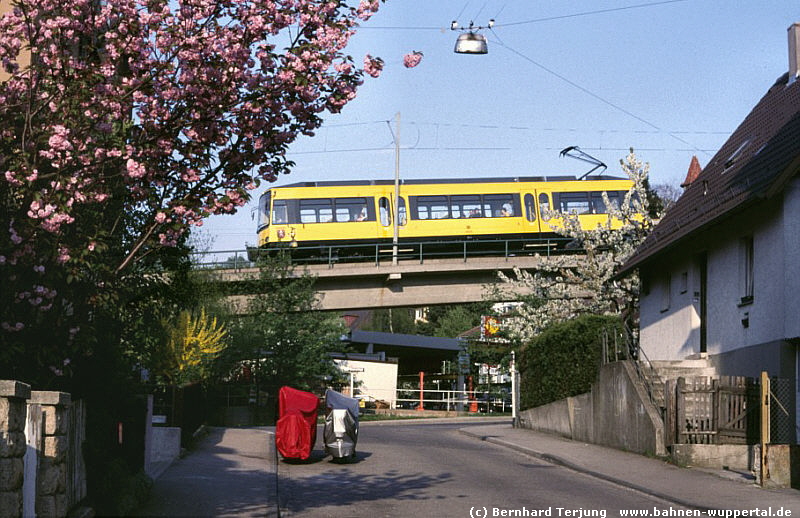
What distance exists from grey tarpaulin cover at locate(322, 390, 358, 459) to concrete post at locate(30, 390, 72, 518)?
→ 934cm

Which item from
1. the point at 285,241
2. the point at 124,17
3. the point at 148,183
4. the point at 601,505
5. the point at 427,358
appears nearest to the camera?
the point at 124,17

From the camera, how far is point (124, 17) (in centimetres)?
1075

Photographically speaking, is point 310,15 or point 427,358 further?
point 427,358

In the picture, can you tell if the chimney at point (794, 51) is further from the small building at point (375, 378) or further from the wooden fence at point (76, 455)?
the small building at point (375, 378)

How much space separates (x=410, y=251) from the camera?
1914 inches

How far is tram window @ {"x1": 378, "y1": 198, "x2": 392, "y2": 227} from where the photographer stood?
4769 centimetres

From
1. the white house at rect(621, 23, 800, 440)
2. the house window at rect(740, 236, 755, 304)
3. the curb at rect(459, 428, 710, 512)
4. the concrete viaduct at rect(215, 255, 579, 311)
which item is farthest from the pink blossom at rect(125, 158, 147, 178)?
the concrete viaduct at rect(215, 255, 579, 311)

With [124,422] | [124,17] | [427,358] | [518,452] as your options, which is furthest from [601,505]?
[427,358]

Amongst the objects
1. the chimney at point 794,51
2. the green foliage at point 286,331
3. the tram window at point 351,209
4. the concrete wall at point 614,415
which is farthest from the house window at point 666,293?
the tram window at point 351,209

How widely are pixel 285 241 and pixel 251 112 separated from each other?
35.8 meters

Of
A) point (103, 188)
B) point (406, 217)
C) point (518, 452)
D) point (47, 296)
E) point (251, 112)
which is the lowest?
point (518, 452)

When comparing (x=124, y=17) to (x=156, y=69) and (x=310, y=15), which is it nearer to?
(x=156, y=69)

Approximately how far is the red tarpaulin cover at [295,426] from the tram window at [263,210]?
2880 centimetres

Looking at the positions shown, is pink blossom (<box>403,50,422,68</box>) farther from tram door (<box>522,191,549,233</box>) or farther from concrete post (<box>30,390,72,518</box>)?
tram door (<box>522,191,549,233</box>)
